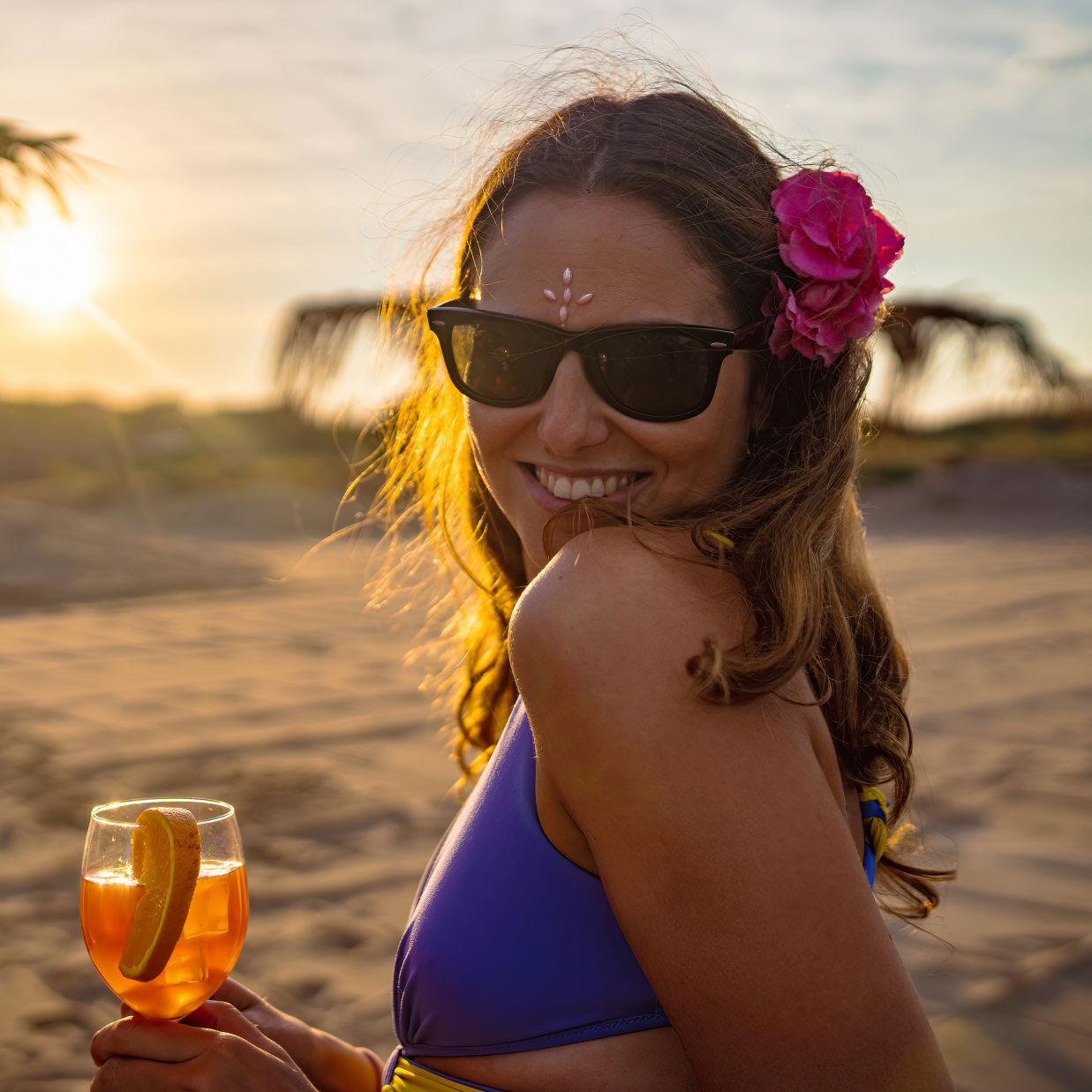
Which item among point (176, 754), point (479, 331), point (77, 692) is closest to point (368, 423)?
point (479, 331)

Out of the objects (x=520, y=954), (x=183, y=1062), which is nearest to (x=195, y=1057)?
(x=183, y=1062)

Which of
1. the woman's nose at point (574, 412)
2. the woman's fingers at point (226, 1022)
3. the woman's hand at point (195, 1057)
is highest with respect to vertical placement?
the woman's nose at point (574, 412)

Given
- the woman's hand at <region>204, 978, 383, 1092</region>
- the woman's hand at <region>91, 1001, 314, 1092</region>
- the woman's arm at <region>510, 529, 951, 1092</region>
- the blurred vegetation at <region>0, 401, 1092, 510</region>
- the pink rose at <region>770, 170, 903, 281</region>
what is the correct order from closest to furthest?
the woman's arm at <region>510, 529, 951, 1092</region>, the woman's hand at <region>91, 1001, 314, 1092</region>, the pink rose at <region>770, 170, 903, 281</region>, the woman's hand at <region>204, 978, 383, 1092</region>, the blurred vegetation at <region>0, 401, 1092, 510</region>

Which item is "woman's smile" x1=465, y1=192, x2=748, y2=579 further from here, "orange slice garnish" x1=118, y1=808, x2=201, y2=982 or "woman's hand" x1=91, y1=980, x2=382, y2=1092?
"woman's hand" x1=91, y1=980, x2=382, y2=1092

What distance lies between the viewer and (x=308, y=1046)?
5.35 feet

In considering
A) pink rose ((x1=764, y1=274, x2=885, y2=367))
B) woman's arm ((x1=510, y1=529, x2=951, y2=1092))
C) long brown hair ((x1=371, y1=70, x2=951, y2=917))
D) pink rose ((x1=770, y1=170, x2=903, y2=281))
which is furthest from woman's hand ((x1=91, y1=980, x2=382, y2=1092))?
pink rose ((x1=770, y1=170, x2=903, y2=281))

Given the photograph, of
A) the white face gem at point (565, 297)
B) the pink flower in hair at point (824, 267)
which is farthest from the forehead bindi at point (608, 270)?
the pink flower in hair at point (824, 267)

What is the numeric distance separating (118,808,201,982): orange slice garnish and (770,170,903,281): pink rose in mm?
1114

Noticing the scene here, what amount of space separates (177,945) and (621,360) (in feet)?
3.03

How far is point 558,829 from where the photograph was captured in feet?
4.05

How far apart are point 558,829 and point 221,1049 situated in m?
0.48

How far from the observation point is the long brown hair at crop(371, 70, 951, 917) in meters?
1.28

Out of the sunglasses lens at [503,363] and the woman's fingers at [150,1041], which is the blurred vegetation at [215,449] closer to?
the sunglasses lens at [503,363]

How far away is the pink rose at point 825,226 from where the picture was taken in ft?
4.92
